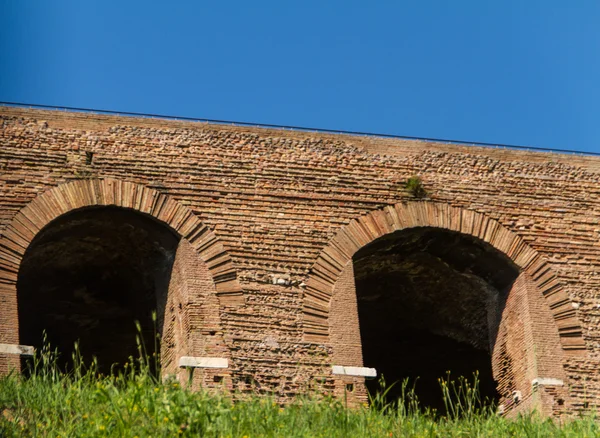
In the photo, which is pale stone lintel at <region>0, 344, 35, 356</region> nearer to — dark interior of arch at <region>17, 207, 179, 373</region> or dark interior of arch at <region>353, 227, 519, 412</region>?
dark interior of arch at <region>17, 207, 179, 373</region>

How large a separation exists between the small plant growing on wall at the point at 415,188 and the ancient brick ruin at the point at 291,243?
0.04 m

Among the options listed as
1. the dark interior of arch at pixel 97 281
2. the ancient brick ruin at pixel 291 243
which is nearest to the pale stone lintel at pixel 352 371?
the ancient brick ruin at pixel 291 243

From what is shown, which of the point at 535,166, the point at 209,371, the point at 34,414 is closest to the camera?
the point at 34,414

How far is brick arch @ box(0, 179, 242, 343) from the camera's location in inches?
620

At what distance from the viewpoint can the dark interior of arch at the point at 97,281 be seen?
16.6m

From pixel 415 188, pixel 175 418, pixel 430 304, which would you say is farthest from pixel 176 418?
pixel 430 304

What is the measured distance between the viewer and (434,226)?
17219 mm

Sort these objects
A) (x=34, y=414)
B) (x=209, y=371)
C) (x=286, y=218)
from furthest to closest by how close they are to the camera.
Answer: (x=286, y=218) < (x=209, y=371) < (x=34, y=414)

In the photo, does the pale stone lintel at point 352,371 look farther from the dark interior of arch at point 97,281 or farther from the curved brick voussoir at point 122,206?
the dark interior of arch at point 97,281

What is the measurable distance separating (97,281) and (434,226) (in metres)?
4.76

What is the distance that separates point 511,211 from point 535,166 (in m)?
0.96

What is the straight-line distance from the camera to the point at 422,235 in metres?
17.4

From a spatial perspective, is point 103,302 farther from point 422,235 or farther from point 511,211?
point 511,211

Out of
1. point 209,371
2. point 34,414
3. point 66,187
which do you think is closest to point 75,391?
point 34,414
